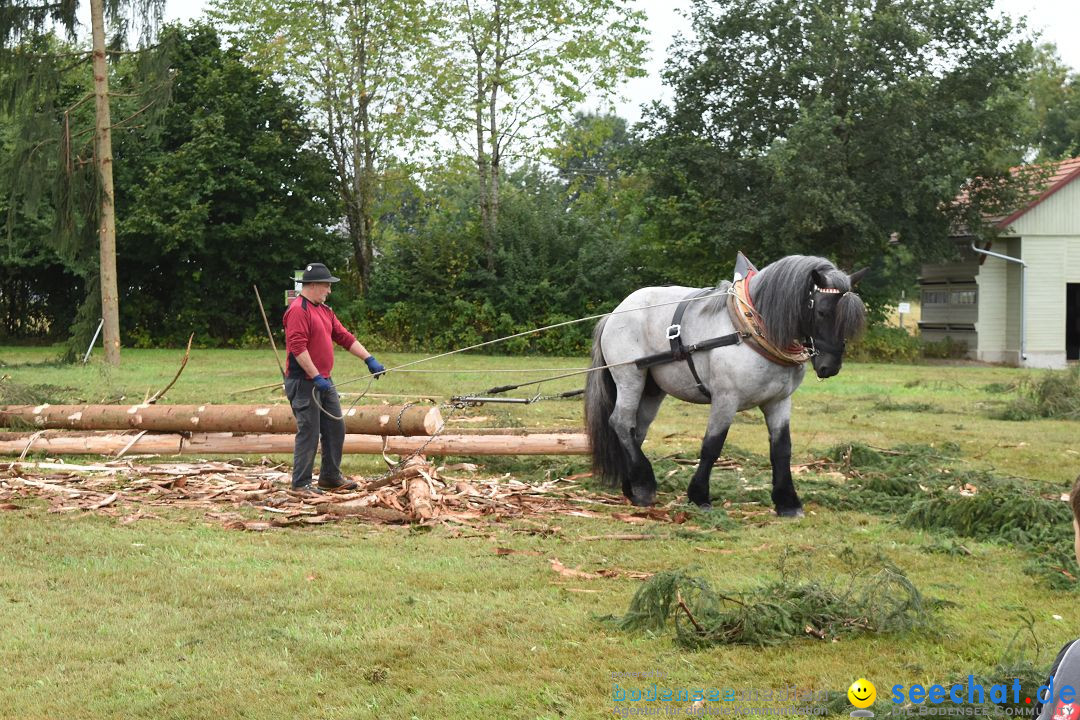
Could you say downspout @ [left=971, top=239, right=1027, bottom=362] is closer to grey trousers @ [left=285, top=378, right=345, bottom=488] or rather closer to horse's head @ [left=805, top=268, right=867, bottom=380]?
horse's head @ [left=805, top=268, right=867, bottom=380]

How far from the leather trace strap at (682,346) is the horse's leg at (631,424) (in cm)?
17

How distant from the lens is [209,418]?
416 inches

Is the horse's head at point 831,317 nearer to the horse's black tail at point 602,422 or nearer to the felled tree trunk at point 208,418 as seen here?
the horse's black tail at point 602,422

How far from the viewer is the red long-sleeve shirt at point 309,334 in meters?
8.67

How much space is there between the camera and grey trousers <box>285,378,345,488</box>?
8873 mm

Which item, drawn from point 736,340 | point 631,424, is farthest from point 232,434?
point 736,340

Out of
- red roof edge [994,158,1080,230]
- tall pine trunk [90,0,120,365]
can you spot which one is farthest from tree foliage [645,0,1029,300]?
tall pine trunk [90,0,120,365]

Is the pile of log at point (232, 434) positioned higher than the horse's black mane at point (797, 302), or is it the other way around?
the horse's black mane at point (797, 302)

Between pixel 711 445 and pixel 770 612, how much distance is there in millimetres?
3451

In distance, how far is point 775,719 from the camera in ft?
13.1

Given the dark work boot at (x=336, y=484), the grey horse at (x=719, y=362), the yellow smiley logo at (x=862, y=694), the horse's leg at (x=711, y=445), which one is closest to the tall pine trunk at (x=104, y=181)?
the dark work boot at (x=336, y=484)

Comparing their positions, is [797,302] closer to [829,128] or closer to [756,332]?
[756,332]

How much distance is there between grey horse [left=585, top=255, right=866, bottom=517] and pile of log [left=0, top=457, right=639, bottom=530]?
532 millimetres

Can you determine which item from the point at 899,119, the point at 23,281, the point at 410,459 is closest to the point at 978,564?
the point at 410,459
